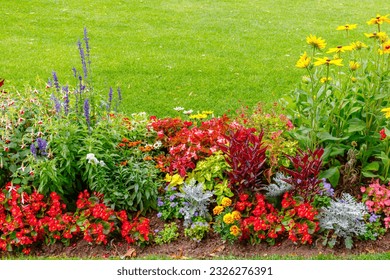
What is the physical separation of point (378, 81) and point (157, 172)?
1946 mm

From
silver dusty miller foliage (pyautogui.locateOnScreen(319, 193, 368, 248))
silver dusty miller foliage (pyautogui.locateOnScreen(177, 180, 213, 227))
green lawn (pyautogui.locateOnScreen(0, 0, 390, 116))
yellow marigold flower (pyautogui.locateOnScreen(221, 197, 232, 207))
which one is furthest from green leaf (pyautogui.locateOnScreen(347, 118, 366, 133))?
green lawn (pyautogui.locateOnScreen(0, 0, 390, 116))

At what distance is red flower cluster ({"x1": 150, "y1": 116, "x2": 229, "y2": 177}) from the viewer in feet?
14.6

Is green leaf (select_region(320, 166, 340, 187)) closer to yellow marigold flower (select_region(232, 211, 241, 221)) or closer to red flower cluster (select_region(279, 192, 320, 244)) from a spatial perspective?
red flower cluster (select_region(279, 192, 320, 244))

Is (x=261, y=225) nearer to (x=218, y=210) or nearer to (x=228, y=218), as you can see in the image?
(x=228, y=218)

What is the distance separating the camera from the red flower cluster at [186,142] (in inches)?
175

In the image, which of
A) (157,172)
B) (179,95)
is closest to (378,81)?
(157,172)

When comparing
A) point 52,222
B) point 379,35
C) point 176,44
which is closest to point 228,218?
point 52,222

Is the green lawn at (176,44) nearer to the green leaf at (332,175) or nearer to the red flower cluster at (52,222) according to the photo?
the red flower cluster at (52,222)

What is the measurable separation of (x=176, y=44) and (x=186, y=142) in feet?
19.0

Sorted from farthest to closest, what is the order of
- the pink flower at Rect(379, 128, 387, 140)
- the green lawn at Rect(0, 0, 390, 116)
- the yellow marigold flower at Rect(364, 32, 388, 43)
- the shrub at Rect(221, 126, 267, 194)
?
the green lawn at Rect(0, 0, 390, 116)
the pink flower at Rect(379, 128, 387, 140)
the yellow marigold flower at Rect(364, 32, 388, 43)
the shrub at Rect(221, 126, 267, 194)

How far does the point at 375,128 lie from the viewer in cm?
451

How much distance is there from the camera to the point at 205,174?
170 inches

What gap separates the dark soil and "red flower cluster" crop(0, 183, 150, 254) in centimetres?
7

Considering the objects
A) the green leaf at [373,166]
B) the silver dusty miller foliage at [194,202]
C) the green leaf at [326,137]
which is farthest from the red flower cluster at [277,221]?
the green leaf at [373,166]
